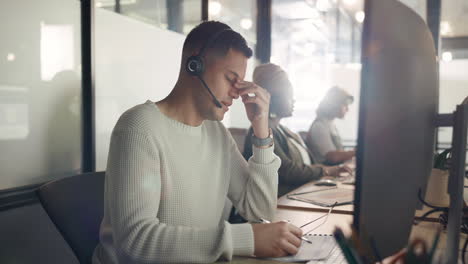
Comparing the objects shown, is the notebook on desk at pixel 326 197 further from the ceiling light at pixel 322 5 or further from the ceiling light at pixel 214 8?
the ceiling light at pixel 322 5

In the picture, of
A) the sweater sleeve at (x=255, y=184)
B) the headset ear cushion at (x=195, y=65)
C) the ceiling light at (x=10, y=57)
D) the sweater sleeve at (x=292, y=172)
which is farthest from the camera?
the sweater sleeve at (x=292, y=172)

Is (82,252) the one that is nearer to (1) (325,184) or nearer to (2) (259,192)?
(2) (259,192)

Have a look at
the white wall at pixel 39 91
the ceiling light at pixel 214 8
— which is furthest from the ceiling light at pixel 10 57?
the ceiling light at pixel 214 8

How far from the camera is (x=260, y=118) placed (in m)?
1.44

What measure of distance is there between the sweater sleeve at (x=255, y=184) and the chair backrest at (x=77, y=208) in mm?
438

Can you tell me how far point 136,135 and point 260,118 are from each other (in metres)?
0.52

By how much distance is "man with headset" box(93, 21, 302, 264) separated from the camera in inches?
36.6

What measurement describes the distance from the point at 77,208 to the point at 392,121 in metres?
0.93

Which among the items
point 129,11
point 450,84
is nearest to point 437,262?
point 129,11

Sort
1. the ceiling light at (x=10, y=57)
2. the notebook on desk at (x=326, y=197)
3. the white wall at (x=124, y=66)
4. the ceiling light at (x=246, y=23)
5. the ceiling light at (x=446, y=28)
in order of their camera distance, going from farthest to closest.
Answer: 1. the ceiling light at (x=446, y=28)
2. the ceiling light at (x=246, y=23)
3. the white wall at (x=124, y=66)
4. the notebook on desk at (x=326, y=197)
5. the ceiling light at (x=10, y=57)

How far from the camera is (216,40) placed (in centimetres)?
120

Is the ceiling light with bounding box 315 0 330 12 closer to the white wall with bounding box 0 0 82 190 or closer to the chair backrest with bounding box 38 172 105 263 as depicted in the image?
the white wall with bounding box 0 0 82 190

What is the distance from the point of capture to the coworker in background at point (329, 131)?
3387 mm

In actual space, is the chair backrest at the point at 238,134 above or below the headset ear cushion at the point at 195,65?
below
